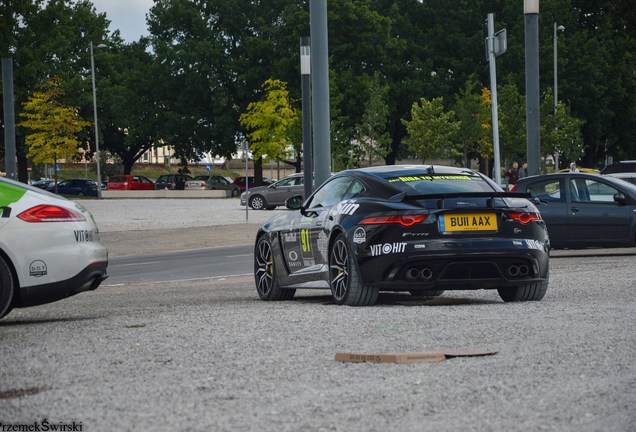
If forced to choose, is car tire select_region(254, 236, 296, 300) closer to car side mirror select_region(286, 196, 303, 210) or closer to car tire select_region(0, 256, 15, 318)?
car side mirror select_region(286, 196, 303, 210)

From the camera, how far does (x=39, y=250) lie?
1009 centimetres

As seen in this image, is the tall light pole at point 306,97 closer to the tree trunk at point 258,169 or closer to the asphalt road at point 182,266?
the asphalt road at point 182,266

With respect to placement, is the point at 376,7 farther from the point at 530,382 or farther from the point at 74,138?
the point at 530,382

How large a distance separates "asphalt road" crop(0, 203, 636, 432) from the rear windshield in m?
1.06

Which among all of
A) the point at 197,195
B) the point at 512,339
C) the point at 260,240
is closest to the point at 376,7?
the point at 197,195

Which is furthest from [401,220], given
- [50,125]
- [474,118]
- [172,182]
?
[172,182]

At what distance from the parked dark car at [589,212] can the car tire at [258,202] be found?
30.4 metres

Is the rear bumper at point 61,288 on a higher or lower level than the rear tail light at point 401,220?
lower

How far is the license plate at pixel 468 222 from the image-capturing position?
36.0 feet

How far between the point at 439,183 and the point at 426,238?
822 mm

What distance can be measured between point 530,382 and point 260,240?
7.16 m

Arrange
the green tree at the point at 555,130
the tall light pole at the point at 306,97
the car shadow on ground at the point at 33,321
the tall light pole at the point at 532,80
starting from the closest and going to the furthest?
the car shadow on ground at the point at 33,321, the tall light pole at the point at 532,80, the tall light pole at the point at 306,97, the green tree at the point at 555,130

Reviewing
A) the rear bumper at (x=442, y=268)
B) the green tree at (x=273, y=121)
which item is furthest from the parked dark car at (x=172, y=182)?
the rear bumper at (x=442, y=268)

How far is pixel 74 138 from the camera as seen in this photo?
83.1 m
